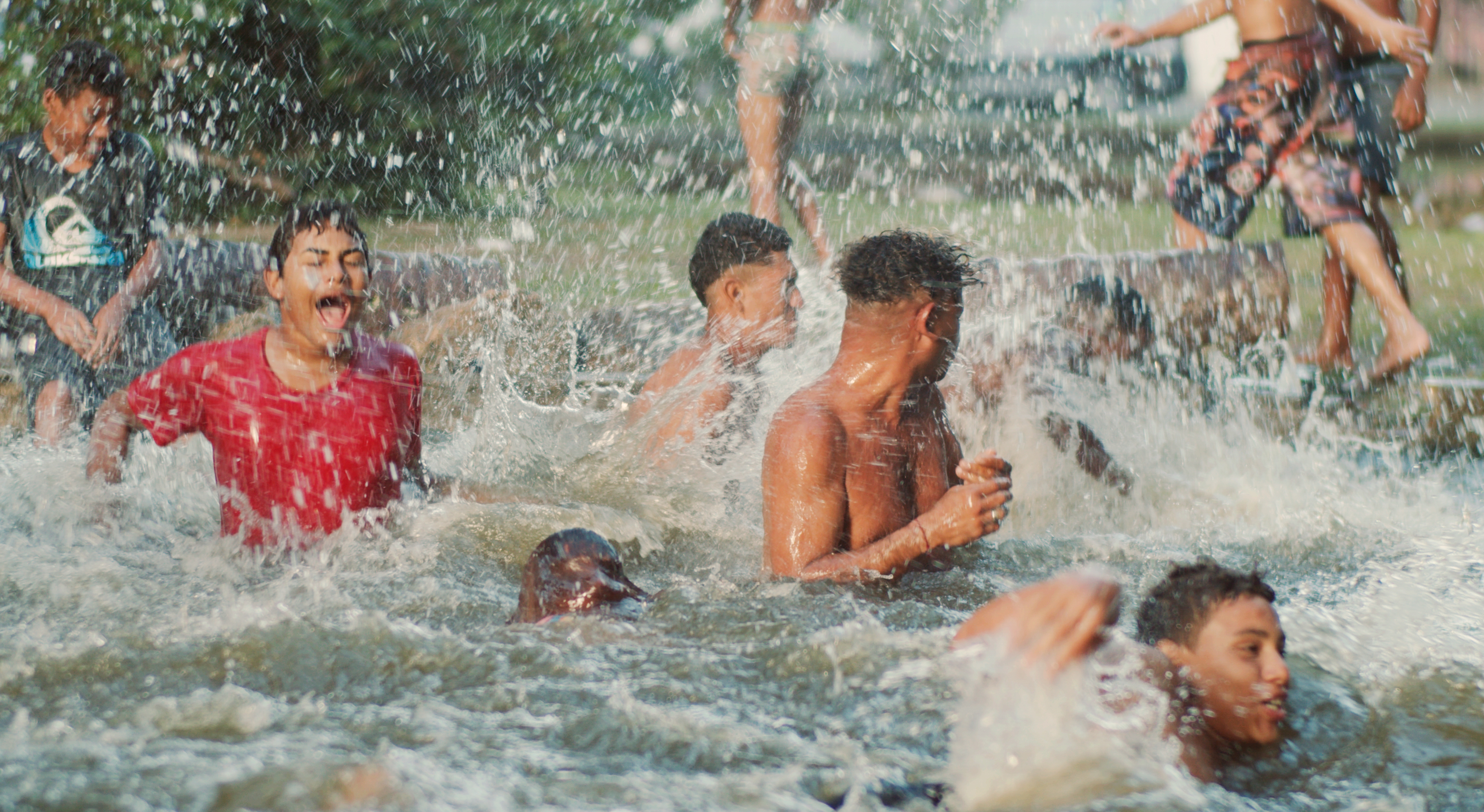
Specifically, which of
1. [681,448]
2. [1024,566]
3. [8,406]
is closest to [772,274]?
[681,448]

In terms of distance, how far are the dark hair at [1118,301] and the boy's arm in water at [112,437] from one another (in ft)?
11.4

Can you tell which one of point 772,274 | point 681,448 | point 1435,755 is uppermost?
point 772,274

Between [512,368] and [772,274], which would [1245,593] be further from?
[512,368]

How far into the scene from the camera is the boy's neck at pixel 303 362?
12.6ft

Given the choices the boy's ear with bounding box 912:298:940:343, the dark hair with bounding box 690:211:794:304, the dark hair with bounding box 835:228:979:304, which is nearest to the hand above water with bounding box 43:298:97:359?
the dark hair with bounding box 690:211:794:304

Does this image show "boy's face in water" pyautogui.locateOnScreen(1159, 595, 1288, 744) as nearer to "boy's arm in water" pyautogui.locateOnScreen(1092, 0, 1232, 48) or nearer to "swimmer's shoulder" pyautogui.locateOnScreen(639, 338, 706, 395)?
"swimmer's shoulder" pyautogui.locateOnScreen(639, 338, 706, 395)

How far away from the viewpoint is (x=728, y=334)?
15.8ft

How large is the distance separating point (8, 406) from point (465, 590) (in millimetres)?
3201

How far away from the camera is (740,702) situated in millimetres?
2957

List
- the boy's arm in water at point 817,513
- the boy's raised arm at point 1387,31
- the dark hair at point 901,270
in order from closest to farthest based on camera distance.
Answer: the boy's arm in water at point 817,513
the dark hair at point 901,270
the boy's raised arm at point 1387,31

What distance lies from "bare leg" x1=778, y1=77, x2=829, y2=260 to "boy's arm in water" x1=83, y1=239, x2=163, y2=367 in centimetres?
296

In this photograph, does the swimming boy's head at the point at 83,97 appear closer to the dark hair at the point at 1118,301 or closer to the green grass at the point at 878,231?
the green grass at the point at 878,231

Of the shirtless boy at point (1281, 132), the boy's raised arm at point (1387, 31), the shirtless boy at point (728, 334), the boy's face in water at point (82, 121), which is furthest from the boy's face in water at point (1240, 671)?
the boy's face in water at point (82, 121)

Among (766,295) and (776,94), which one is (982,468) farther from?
(776,94)
